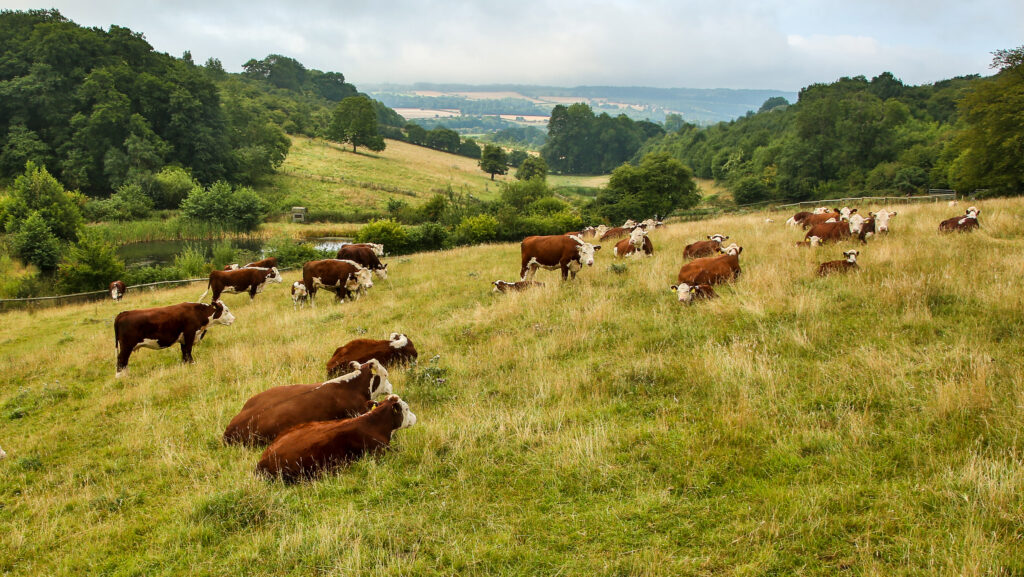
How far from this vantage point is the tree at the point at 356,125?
9756 cm

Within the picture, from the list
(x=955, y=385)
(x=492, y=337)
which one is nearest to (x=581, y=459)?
(x=955, y=385)

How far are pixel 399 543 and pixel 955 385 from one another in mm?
5645

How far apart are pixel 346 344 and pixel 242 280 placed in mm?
11550

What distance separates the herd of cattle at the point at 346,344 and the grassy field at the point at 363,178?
46.0 meters

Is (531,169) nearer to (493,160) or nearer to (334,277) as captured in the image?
(493,160)

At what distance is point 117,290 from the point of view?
24.1 meters

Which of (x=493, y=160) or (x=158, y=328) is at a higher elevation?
(x=493, y=160)

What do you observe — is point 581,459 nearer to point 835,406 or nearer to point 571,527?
point 571,527

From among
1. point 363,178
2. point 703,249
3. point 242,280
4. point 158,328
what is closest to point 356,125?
point 363,178

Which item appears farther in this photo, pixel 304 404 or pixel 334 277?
pixel 334 277

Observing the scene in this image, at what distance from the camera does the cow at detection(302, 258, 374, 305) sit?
1670 centimetres

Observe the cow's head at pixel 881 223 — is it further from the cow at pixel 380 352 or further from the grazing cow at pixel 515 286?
the cow at pixel 380 352

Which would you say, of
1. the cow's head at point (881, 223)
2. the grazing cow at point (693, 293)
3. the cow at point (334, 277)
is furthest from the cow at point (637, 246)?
the cow at point (334, 277)

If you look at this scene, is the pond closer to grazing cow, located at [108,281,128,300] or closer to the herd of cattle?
grazing cow, located at [108,281,128,300]
